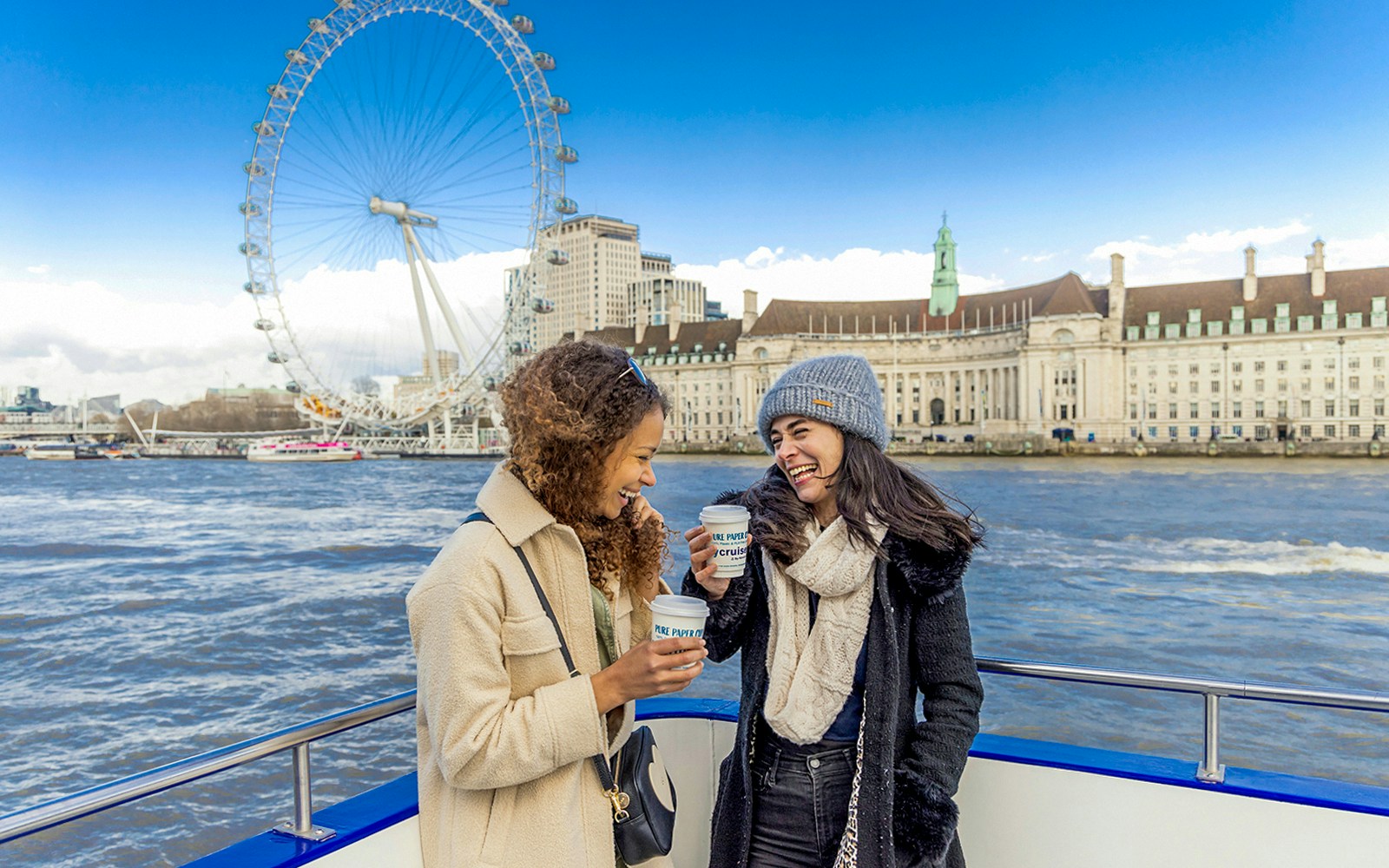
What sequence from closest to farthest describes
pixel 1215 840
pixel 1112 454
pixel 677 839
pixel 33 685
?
pixel 1215 840 → pixel 677 839 → pixel 33 685 → pixel 1112 454

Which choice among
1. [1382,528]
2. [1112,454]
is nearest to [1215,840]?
[1382,528]

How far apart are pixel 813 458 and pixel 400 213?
40.3 metres

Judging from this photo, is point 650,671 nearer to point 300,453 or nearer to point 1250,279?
point 300,453

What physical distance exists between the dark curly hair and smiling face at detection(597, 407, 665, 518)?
11 millimetres

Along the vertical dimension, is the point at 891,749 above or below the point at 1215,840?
above

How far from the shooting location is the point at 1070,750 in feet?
8.11

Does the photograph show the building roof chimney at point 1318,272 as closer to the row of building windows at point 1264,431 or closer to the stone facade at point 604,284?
the row of building windows at point 1264,431

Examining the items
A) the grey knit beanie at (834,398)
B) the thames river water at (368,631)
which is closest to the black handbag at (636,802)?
the grey knit beanie at (834,398)

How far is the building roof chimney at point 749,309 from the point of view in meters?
87.1

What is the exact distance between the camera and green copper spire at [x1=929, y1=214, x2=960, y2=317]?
8662 centimetres

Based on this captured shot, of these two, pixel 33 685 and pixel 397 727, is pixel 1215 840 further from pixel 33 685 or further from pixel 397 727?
pixel 33 685

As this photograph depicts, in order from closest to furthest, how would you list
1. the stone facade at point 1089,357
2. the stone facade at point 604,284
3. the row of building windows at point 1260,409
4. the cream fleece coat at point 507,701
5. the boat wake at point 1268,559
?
the cream fleece coat at point 507,701 → the boat wake at point 1268,559 → the row of building windows at point 1260,409 → the stone facade at point 1089,357 → the stone facade at point 604,284

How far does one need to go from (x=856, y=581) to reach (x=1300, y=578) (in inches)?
791

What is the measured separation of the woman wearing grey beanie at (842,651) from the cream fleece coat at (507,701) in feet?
1.35
